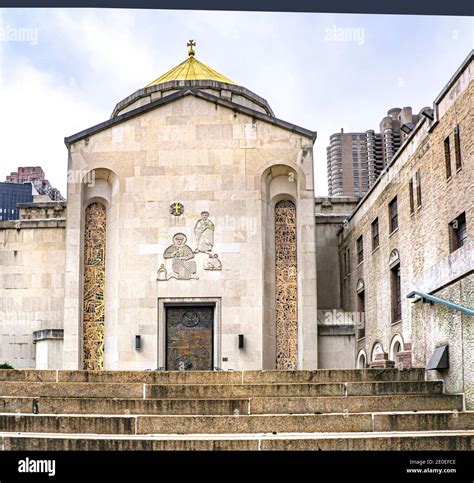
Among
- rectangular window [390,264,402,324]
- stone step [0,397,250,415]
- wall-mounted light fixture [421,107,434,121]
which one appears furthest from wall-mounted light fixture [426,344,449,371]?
rectangular window [390,264,402,324]

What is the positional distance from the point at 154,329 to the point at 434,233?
9748 mm

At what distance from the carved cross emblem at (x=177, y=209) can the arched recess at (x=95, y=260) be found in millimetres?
2140

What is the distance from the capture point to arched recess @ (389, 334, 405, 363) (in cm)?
2536

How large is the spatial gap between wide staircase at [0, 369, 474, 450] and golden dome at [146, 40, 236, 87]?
22.2 m

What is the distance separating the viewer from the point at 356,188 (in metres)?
50.7

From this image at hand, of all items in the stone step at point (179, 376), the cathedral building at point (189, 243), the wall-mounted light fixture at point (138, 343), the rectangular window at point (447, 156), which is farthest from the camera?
the cathedral building at point (189, 243)

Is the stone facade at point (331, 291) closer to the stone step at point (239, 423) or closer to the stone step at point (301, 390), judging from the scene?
the stone step at point (301, 390)

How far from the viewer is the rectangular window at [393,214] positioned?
2670 cm

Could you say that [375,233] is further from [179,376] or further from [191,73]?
[179,376]

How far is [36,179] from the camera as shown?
53438mm

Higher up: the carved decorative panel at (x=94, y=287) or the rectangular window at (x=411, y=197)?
the rectangular window at (x=411, y=197)

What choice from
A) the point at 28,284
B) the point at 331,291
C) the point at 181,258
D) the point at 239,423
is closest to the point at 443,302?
the point at 239,423


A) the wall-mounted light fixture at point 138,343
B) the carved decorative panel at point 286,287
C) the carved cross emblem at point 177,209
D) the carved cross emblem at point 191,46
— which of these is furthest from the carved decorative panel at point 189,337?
the carved cross emblem at point 191,46

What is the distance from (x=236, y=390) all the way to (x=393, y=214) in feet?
47.7
